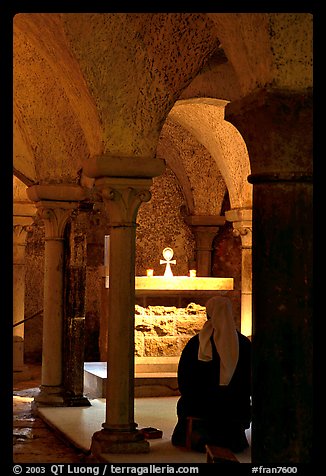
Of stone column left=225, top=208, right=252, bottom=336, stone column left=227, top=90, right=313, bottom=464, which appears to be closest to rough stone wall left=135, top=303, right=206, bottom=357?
stone column left=225, top=208, right=252, bottom=336

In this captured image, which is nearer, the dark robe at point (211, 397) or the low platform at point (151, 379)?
the dark robe at point (211, 397)

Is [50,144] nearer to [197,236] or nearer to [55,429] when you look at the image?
[55,429]

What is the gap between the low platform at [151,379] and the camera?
36.9 ft

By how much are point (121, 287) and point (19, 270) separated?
7.15 m

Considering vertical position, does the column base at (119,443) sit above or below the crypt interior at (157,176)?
below

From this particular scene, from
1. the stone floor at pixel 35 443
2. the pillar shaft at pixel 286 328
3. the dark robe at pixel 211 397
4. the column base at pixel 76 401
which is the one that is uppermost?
the pillar shaft at pixel 286 328

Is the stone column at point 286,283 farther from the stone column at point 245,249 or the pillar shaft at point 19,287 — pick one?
the pillar shaft at point 19,287

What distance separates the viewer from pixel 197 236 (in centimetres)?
1642

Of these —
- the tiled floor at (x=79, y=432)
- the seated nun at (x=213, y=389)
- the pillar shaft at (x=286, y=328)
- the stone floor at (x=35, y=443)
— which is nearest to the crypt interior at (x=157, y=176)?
the pillar shaft at (x=286, y=328)

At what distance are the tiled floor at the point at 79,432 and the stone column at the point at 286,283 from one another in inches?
84.4

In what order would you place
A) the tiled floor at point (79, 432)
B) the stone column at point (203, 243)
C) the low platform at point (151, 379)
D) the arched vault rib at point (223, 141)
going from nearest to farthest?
the tiled floor at point (79, 432) < the low platform at point (151, 379) < the arched vault rib at point (223, 141) < the stone column at point (203, 243)

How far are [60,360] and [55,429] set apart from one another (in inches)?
56.6

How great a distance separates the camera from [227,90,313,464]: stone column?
5.37 m
